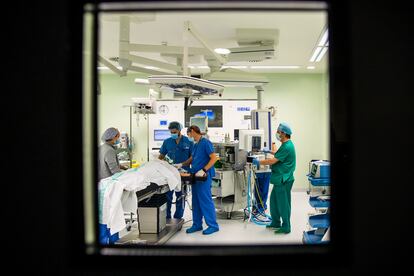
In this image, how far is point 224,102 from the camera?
6.74m

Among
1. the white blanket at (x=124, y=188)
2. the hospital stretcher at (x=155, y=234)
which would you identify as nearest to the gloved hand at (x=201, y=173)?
the hospital stretcher at (x=155, y=234)

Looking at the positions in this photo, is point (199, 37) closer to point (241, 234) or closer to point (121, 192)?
point (121, 192)

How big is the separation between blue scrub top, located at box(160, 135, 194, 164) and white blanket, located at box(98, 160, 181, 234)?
0.78 meters

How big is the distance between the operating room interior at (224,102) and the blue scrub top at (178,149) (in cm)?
24

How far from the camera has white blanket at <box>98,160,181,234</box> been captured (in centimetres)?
255

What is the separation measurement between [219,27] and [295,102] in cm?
366

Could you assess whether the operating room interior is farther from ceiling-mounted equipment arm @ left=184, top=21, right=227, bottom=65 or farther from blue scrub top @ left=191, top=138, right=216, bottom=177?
blue scrub top @ left=191, top=138, right=216, bottom=177

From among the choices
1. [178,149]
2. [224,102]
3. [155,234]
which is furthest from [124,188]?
[224,102]

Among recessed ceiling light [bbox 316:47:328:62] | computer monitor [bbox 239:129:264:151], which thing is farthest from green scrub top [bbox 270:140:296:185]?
recessed ceiling light [bbox 316:47:328:62]
